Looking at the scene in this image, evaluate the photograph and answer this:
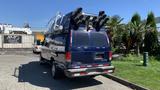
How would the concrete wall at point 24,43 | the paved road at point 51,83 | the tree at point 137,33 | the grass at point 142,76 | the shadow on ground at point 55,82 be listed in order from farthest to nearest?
the concrete wall at point 24,43, the tree at point 137,33, the shadow on ground at point 55,82, the paved road at point 51,83, the grass at point 142,76

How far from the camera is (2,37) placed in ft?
117

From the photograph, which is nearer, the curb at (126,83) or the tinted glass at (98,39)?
the curb at (126,83)

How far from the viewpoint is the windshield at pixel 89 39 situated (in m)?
10.6

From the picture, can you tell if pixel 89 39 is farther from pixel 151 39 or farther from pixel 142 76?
pixel 151 39

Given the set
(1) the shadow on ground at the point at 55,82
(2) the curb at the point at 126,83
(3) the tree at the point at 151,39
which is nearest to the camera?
(2) the curb at the point at 126,83

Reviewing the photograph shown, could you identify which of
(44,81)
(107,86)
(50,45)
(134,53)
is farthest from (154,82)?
(134,53)

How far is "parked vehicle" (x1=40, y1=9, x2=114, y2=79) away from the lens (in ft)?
34.3

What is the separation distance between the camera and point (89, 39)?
10852 millimetres

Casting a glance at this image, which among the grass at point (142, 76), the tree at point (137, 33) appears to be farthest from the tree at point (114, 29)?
the grass at point (142, 76)

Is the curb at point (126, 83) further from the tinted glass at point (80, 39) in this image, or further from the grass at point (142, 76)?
the tinted glass at point (80, 39)

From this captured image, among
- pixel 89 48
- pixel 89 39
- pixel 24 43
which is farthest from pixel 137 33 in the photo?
pixel 24 43

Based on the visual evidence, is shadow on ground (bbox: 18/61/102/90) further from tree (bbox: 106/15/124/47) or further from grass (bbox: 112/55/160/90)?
tree (bbox: 106/15/124/47)

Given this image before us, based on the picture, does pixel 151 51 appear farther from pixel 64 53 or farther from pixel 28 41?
pixel 28 41

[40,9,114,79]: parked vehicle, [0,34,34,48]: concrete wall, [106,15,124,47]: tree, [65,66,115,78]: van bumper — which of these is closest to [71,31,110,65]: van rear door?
[40,9,114,79]: parked vehicle
